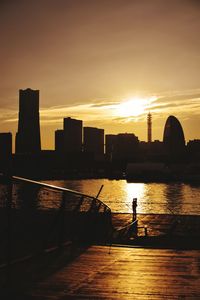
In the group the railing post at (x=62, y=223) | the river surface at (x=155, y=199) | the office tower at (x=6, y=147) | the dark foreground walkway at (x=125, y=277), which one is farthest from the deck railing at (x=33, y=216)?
the river surface at (x=155, y=199)

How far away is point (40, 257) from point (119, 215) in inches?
998

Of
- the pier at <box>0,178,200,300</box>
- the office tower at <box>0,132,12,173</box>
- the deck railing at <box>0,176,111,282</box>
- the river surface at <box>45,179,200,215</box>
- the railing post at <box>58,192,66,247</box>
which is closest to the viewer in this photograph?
the office tower at <box>0,132,12,173</box>

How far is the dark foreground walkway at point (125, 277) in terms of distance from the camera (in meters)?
5.31

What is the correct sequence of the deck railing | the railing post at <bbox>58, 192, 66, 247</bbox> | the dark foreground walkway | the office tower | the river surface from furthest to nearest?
the river surface
the railing post at <bbox>58, 192, 66, 247</bbox>
the deck railing
the dark foreground walkway
the office tower

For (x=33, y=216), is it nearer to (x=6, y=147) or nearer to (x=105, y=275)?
(x=105, y=275)

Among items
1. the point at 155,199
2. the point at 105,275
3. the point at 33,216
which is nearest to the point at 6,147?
the point at 105,275

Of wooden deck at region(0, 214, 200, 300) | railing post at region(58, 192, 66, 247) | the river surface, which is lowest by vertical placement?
the river surface

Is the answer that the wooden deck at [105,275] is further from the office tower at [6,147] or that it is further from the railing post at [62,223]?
the office tower at [6,147]

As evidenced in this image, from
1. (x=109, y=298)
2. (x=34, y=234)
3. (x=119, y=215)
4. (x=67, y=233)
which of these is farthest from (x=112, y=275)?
(x=119, y=215)

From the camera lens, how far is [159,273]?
6.58 meters

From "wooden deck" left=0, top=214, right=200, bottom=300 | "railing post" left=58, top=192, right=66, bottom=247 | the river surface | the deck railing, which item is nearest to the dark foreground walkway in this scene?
"wooden deck" left=0, top=214, right=200, bottom=300

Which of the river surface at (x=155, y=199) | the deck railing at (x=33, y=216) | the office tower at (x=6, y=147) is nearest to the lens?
the office tower at (x=6, y=147)

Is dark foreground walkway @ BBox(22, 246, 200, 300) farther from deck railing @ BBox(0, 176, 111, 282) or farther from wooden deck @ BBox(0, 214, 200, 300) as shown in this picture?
deck railing @ BBox(0, 176, 111, 282)

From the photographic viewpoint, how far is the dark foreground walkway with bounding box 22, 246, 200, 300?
5309mm
